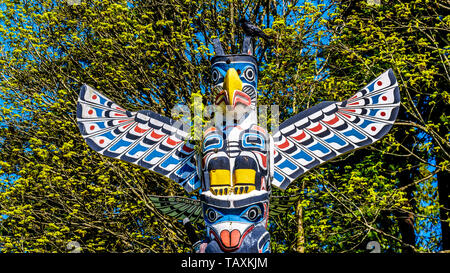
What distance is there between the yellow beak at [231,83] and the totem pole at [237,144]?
14mm

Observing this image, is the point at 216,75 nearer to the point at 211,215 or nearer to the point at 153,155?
the point at 153,155

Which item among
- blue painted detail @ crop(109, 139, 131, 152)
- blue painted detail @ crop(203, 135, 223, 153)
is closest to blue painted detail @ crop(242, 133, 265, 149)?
blue painted detail @ crop(203, 135, 223, 153)

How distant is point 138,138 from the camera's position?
31.9 feet

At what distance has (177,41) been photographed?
15070mm

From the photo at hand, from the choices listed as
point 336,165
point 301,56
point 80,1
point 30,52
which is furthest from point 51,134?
point 336,165

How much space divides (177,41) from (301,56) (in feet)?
10.1

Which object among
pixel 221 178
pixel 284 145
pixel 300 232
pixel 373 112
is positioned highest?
pixel 373 112

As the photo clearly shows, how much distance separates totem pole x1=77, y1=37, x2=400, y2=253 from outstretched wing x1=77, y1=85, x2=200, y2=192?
0.02 meters

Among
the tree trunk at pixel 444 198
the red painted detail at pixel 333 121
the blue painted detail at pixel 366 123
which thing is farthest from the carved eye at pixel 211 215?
the tree trunk at pixel 444 198

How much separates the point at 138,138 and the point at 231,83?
196 centimetres

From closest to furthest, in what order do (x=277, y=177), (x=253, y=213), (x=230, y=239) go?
(x=230, y=239), (x=253, y=213), (x=277, y=177)

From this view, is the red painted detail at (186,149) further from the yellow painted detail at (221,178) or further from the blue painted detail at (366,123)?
the blue painted detail at (366,123)

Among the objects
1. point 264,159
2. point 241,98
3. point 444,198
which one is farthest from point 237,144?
point 444,198

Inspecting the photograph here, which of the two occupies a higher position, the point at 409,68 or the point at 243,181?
the point at 409,68
